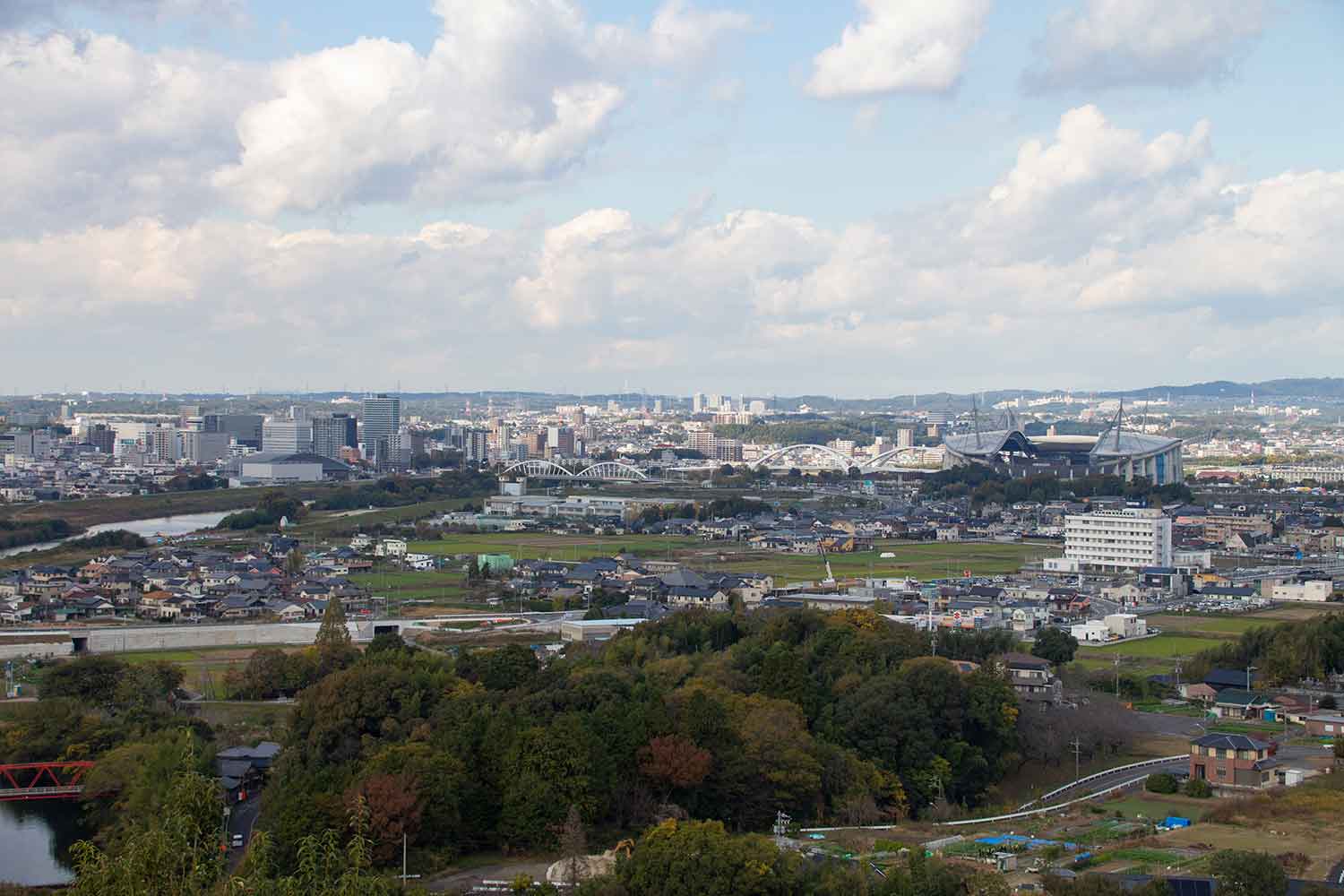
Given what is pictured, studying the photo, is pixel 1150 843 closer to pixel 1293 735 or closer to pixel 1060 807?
pixel 1060 807

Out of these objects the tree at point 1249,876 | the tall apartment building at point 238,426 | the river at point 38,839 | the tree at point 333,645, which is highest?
the tall apartment building at point 238,426

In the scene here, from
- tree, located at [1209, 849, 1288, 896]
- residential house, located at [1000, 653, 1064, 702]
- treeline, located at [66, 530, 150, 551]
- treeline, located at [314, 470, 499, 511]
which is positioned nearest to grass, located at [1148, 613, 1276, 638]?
residential house, located at [1000, 653, 1064, 702]

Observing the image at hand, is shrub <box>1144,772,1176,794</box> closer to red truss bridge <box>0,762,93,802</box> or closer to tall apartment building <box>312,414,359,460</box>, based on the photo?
red truss bridge <box>0,762,93,802</box>

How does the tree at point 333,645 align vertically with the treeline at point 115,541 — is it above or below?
above

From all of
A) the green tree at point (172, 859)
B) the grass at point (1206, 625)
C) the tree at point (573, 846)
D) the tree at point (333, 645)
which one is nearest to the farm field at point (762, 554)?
the grass at point (1206, 625)

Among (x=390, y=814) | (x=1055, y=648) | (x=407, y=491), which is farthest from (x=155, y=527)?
(x=390, y=814)

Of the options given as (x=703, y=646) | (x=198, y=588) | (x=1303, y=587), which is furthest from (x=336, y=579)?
(x=1303, y=587)

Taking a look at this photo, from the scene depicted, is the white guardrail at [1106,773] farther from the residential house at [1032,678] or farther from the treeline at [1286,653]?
the treeline at [1286,653]
